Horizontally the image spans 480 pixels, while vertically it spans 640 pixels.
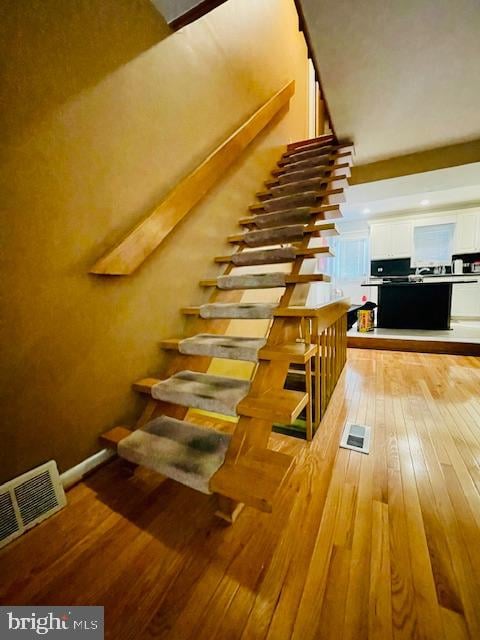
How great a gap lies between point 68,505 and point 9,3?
2.02m

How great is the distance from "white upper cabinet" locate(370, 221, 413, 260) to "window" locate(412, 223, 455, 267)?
20cm

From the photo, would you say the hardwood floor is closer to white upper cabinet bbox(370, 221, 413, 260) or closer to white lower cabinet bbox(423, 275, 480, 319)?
white lower cabinet bbox(423, 275, 480, 319)

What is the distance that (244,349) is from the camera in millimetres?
1347

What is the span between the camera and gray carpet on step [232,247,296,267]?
5.68ft

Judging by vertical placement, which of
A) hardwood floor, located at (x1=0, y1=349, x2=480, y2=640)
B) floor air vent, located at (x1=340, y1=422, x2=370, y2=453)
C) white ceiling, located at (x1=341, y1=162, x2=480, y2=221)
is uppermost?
white ceiling, located at (x1=341, y1=162, x2=480, y2=221)

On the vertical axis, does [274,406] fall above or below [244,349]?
below

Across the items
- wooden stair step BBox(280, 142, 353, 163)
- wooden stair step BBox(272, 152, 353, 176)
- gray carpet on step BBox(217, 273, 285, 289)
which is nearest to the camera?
gray carpet on step BBox(217, 273, 285, 289)

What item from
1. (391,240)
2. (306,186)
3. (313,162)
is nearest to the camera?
(306,186)

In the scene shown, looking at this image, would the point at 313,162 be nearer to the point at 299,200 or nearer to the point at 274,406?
the point at 299,200

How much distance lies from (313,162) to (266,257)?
183cm

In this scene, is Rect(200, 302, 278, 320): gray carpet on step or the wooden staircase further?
Rect(200, 302, 278, 320): gray carpet on step

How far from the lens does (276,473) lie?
37.1 inches

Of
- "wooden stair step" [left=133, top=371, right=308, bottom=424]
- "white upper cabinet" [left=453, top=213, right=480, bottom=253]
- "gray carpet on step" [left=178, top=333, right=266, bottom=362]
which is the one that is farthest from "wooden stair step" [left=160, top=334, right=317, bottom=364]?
"white upper cabinet" [left=453, top=213, right=480, bottom=253]

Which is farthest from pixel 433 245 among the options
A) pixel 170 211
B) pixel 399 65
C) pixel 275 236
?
pixel 170 211
